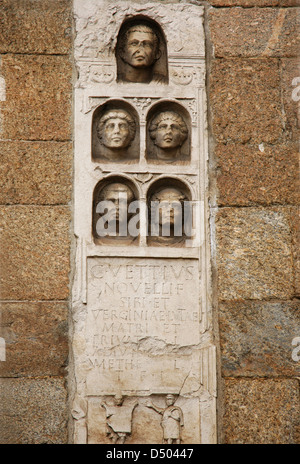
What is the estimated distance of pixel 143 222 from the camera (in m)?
4.48

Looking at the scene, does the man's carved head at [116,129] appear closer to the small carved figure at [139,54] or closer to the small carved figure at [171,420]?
the small carved figure at [139,54]

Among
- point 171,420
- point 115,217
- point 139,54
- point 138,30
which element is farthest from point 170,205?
point 171,420

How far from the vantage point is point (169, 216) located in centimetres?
451

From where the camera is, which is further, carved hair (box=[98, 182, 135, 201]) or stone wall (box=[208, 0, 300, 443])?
carved hair (box=[98, 182, 135, 201])

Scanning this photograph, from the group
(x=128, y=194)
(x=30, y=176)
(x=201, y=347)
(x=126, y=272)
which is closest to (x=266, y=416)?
(x=201, y=347)

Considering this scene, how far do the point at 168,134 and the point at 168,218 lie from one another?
579mm

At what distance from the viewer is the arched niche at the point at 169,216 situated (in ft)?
14.8

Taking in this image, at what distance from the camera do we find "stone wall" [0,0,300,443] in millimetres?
4207

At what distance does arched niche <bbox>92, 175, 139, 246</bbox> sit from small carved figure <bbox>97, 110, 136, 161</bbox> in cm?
19

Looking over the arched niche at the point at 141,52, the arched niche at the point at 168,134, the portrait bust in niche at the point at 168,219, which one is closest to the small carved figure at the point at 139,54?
the arched niche at the point at 141,52

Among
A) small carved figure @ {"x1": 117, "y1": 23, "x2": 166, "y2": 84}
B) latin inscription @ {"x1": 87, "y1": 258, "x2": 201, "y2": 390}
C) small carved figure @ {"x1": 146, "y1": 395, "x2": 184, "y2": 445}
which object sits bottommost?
small carved figure @ {"x1": 146, "y1": 395, "x2": 184, "y2": 445}

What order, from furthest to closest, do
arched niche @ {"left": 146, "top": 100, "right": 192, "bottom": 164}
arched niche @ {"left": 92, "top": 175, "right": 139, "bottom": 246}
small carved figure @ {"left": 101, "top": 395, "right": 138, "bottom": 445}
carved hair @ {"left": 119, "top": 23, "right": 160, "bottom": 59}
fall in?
carved hair @ {"left": 119, "top": 23, "right": 160, "bottom": 59}, arched niche @ {"left": 146, "top": 100, "right": 192, "bottom": 164}, arched niche @ {"left": 92, "top": 175, "right": 139, "bottom": 246}, small carved figure @ {"left": 101, "top": 395, "right": 138, "bottom": 445}

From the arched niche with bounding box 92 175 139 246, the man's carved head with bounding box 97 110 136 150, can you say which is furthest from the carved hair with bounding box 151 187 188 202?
the man's carved head with bounding box 97 110 136 150

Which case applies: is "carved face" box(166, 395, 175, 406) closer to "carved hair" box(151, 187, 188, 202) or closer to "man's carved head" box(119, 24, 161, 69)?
"carved hair" box(151, 187, 188, 202)
